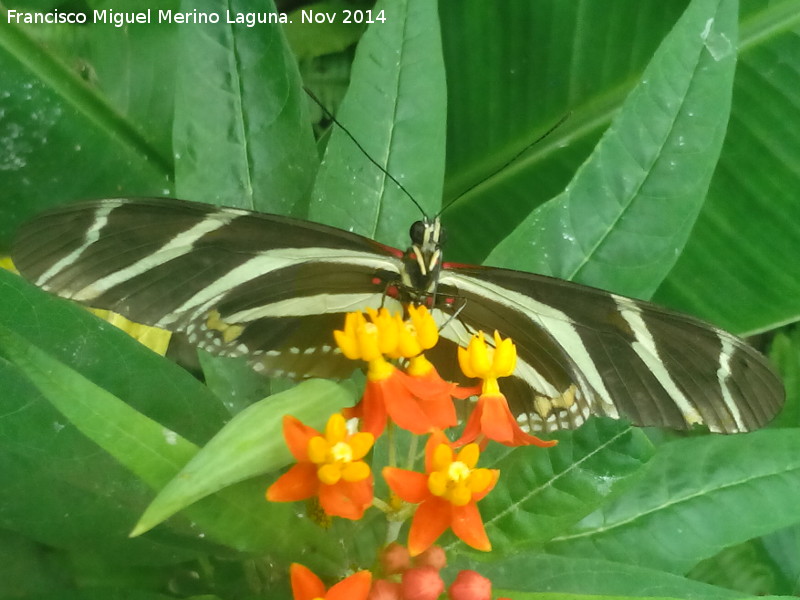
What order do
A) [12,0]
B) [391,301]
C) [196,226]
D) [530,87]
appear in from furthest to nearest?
[530,87]
[12,0]
[391,301]
[196,226]

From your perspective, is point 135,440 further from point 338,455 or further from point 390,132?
point 390,132

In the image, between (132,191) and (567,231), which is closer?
(567,231)

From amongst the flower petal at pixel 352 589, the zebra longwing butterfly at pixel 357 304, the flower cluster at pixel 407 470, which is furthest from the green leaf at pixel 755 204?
the flower petal at pixel 352 589

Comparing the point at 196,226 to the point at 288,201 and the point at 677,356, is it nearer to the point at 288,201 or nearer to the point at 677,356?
the point at 288,201

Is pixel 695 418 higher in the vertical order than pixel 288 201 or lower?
lower

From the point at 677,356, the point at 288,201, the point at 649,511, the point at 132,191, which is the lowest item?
the point at 649,511

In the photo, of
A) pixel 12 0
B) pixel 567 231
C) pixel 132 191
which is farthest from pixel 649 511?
pixel 12 0

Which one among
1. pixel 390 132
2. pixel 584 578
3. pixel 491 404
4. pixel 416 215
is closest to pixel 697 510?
pixel 584 578
